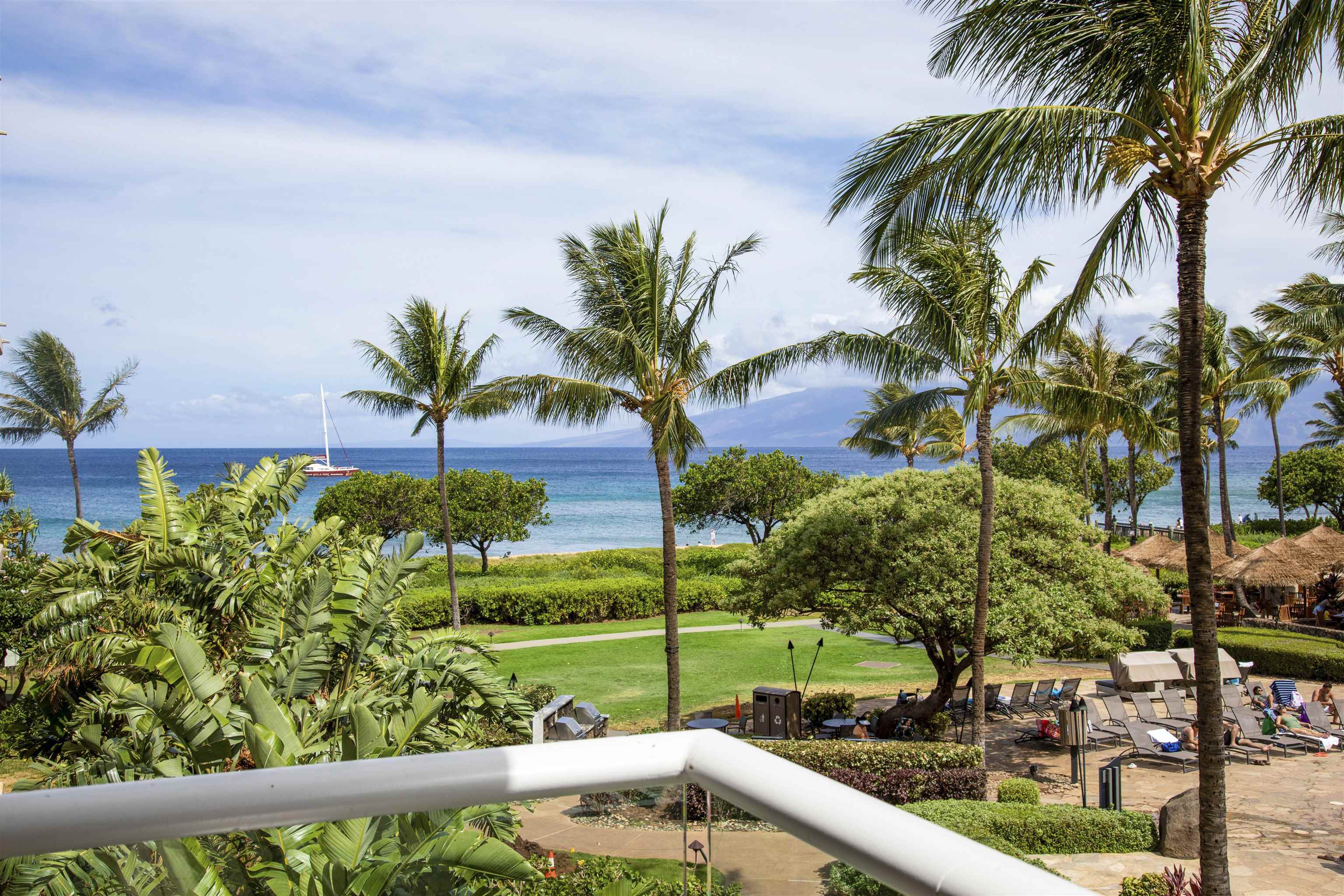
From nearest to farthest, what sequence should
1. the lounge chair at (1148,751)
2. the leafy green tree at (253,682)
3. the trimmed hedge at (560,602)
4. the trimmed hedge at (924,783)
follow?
the leafy green tree at (253,682) < the trimmed hedge at (924,783) < the lounge chair at (1148,751) < the trimmed hedge at (560,602)

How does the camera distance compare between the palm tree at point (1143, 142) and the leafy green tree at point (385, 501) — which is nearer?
the palm tree at point (1143, 142)

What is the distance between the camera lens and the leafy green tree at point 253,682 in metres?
1.66

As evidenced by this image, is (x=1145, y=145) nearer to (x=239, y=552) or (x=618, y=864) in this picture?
(x=618, y=864)

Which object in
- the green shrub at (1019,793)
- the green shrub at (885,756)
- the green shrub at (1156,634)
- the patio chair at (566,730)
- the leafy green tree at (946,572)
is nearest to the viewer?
the green shrub at (1019,793)

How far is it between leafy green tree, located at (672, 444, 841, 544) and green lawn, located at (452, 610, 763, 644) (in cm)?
1256

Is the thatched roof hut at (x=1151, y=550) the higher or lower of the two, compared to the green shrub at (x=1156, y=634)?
higher

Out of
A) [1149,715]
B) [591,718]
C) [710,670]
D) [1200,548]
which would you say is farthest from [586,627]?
[1200,548]

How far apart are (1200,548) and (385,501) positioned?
42.1 meters

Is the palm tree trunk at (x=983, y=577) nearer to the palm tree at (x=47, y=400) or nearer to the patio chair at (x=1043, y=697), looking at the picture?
the patio chair at (x=1043, y=697)

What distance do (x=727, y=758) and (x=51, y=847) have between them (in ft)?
3.02

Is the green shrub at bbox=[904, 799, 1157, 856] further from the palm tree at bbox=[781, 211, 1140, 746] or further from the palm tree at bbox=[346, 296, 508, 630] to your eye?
the palm tree at bbox=[346, 296, 508, 630]

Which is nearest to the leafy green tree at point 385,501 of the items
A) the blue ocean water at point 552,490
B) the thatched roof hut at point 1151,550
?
the blue ocean water at point 552,490

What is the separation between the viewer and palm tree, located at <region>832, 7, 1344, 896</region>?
803 centimetres

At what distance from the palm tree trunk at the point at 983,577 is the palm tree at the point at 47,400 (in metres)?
38.6
